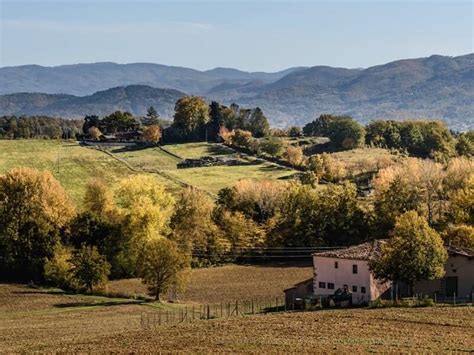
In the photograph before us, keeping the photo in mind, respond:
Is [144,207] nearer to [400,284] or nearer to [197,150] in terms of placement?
[400,284]

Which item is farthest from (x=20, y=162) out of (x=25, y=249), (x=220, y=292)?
(x=220, y=292)

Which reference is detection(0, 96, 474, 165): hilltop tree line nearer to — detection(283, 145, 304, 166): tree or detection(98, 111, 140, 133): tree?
detection(98, 111, 140, 133): tree

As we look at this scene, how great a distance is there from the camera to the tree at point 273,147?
15443cm

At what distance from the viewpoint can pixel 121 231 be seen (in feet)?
270

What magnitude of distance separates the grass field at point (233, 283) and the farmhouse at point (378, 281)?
6064mm

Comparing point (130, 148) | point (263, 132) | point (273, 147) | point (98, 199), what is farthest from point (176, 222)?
point (263, 132)

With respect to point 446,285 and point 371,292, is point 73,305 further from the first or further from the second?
point 446,285

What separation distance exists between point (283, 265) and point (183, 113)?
89644mm

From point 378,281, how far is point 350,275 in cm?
237

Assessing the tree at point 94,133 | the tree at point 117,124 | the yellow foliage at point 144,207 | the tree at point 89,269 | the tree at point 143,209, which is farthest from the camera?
the tree at point 117,124

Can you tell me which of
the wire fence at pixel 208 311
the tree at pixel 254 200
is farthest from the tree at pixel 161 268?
the tree at pixel 254 200

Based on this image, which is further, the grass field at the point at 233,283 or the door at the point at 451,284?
the grass field at the point at 233,283

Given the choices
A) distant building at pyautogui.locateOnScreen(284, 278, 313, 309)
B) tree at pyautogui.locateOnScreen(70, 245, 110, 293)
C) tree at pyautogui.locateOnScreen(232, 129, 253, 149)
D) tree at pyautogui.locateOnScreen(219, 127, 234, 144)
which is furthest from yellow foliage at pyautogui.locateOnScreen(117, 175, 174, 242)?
tree at pyautogui.locateOnScreen(219, 127, 234, 144)

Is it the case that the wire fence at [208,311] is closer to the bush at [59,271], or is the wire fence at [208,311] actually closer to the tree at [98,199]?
the bush at [59,271]
